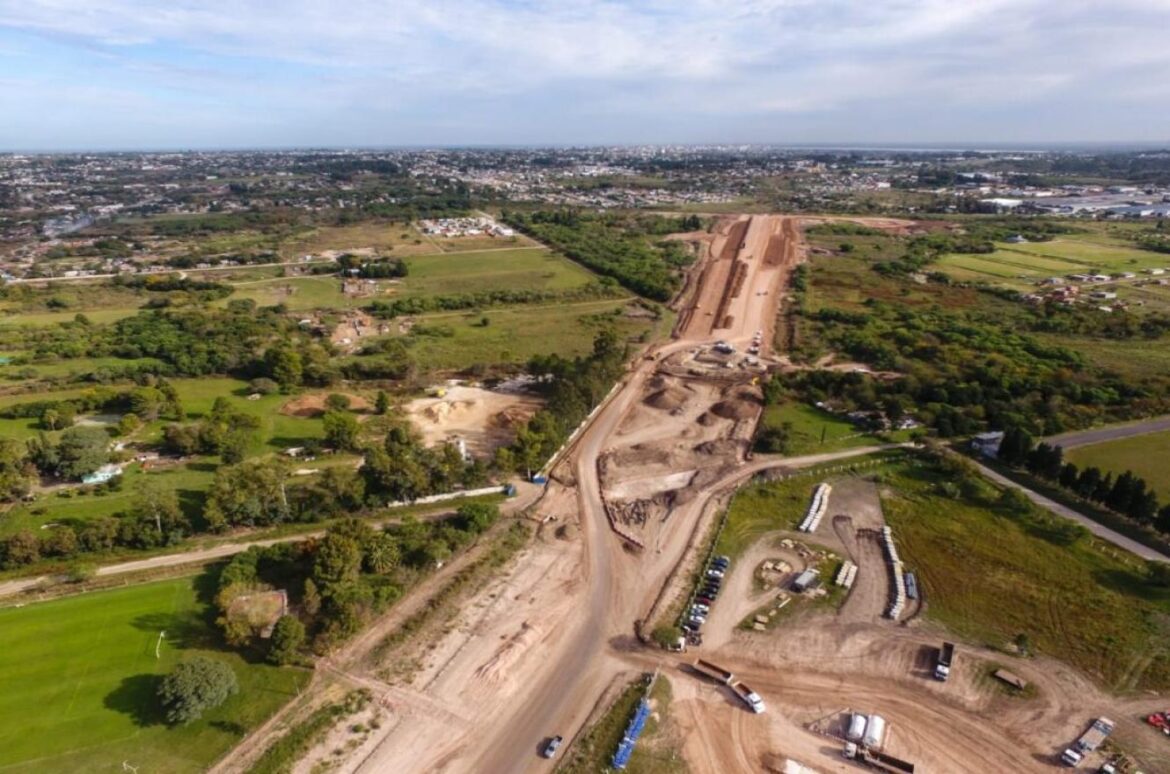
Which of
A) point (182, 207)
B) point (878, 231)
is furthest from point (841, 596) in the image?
point (182, 207)

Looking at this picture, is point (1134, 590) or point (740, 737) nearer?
point (740, 737)

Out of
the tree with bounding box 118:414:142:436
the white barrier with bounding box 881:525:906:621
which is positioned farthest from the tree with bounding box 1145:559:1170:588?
the tree with bounding box 118:414:142:436

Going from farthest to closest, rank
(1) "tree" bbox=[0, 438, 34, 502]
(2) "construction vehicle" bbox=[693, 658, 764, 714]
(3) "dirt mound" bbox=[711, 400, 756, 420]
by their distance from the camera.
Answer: (3) "dirt mound" bbox=[711, 400, 756, 420]
(1) "tree" bbox=[0, 438, 34, 502]
(2) "construction vehicle" bbox=[693, 658, 764, 714]

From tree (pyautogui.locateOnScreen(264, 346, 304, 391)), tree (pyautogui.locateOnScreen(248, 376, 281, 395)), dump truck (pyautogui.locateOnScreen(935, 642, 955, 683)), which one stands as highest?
tree (pyautogui.locateOnScreen(264, 346, 304, 391))

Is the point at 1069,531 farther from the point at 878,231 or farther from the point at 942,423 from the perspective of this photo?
the point at 878,231

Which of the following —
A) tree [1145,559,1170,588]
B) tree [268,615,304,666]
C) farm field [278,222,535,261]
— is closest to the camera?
tree [268,615,304,666]

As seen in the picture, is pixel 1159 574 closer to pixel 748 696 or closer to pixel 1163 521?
pixel 1163 521

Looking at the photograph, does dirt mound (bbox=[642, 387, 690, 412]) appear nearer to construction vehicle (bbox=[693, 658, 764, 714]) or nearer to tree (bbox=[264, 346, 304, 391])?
construction vehicle (bbox=[693, 658, 764, 714])
